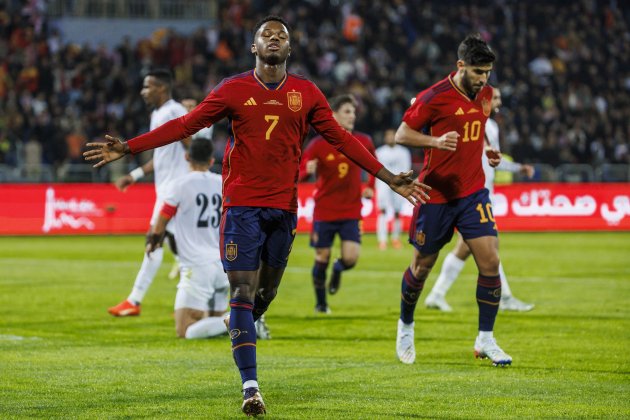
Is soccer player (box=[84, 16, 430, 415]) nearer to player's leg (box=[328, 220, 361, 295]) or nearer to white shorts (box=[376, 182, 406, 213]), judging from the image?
player's leg (box=[328, 220, 361, 295])

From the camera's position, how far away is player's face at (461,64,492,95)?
28.5 ft

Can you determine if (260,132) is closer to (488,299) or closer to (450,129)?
(450,129)

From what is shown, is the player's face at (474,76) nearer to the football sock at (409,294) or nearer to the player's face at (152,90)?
the football sock at (409,294)

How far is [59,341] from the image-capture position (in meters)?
10.2

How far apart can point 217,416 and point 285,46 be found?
2.32m

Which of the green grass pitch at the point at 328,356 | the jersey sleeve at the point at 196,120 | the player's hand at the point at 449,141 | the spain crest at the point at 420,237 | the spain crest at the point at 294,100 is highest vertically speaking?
the spain crest at the point at 294,100

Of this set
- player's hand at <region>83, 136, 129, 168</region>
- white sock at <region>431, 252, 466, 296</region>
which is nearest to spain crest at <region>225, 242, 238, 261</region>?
player's hand at <region>83, 136, 129, 168</region>

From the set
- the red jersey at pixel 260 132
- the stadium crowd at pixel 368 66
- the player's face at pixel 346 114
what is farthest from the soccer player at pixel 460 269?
the stadium crowd at pixel 368 66

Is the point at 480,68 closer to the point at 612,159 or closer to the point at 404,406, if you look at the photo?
the point at 404,406

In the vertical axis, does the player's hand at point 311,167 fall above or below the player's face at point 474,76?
below

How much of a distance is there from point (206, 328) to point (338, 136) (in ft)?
12.4

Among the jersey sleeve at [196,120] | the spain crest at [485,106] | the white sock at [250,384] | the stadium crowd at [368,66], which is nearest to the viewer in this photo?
the white sock at [250,384]

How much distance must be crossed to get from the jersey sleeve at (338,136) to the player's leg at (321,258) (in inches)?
227

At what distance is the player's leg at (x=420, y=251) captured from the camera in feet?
29.1
